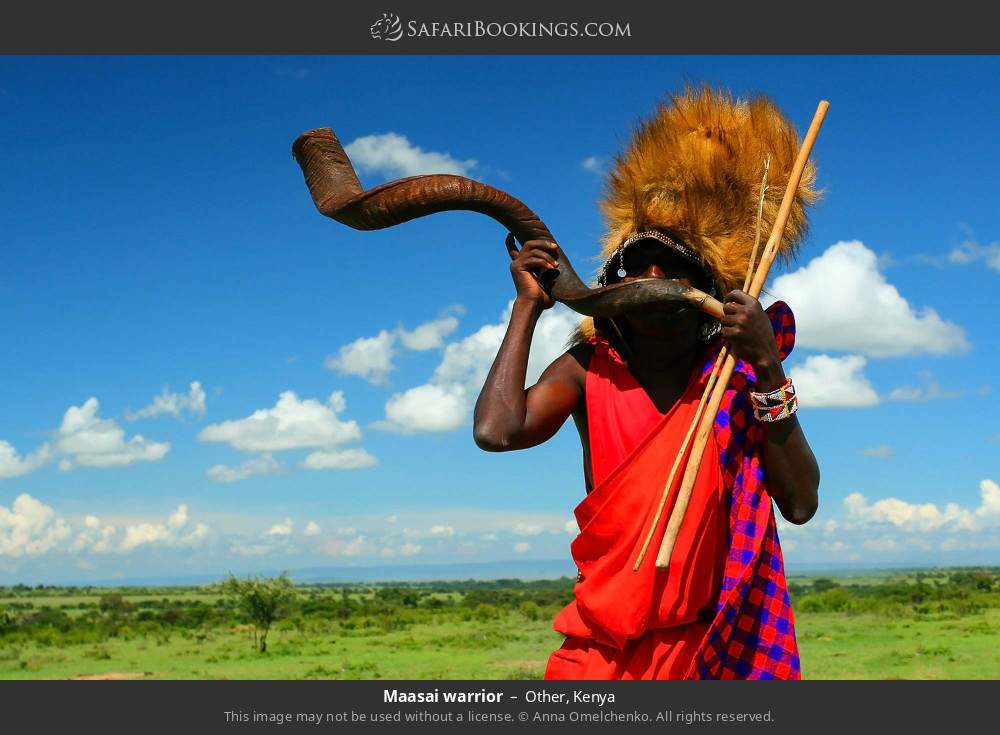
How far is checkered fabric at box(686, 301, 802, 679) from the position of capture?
359 cm

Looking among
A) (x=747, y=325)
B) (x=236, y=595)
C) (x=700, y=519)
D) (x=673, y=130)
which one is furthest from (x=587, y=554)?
(x=236, y=595)

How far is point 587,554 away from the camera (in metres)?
3.76

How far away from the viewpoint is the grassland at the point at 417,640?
3009 cm

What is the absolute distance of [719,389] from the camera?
350 cm

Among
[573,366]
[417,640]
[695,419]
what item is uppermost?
[573,366]

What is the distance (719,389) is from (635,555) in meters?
0.72

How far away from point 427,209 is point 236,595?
44.5 meters

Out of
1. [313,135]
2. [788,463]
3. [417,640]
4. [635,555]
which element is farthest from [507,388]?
[417,640]

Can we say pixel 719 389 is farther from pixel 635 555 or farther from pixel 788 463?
pixel 635 555

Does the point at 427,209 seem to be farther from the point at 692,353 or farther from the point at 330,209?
the point at 692,353

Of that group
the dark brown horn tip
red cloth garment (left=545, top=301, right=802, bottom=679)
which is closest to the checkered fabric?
red cloth garment (left=545, top=301, right=802, bottom=679)

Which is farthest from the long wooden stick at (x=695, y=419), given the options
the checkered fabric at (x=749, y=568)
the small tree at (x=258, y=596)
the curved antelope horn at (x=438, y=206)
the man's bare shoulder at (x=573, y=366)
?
the small tree at (x=258, y=596)

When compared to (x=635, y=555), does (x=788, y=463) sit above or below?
above

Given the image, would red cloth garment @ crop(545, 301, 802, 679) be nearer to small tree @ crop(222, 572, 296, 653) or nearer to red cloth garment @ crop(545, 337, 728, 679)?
red cloth garment @ crop(545, 337, 728, 679)
